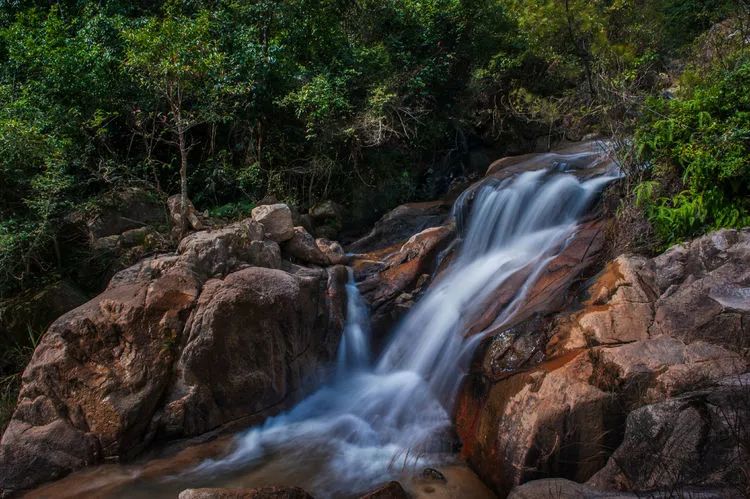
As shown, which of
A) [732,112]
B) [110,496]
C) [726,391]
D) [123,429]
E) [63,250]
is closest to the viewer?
[726,391]

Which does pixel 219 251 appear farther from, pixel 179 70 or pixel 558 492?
pixel 558 492

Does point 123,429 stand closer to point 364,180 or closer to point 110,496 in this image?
point 110,496

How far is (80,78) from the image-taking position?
9828 mm

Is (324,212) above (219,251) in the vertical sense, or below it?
below

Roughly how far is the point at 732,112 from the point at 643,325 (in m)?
3.14

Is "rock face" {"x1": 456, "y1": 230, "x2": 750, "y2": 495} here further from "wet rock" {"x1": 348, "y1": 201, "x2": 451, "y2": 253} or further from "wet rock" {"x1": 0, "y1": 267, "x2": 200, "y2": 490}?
"wet rock" {"x1": 348, "y1": 201, "x2": 451, "y2": 253}

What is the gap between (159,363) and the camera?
6508 millimetres

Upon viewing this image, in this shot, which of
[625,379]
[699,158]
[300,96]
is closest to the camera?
[625,379]

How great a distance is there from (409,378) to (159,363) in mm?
3229

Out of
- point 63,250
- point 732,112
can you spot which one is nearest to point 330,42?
point 63,250

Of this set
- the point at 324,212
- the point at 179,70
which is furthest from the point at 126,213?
the point at 324,212

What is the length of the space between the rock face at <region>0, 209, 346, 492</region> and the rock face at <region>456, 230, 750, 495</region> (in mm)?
2628

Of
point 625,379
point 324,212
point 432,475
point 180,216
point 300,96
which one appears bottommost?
point 432,475

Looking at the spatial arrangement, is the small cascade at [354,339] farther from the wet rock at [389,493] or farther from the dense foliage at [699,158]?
the dense foliage at [699,158]
